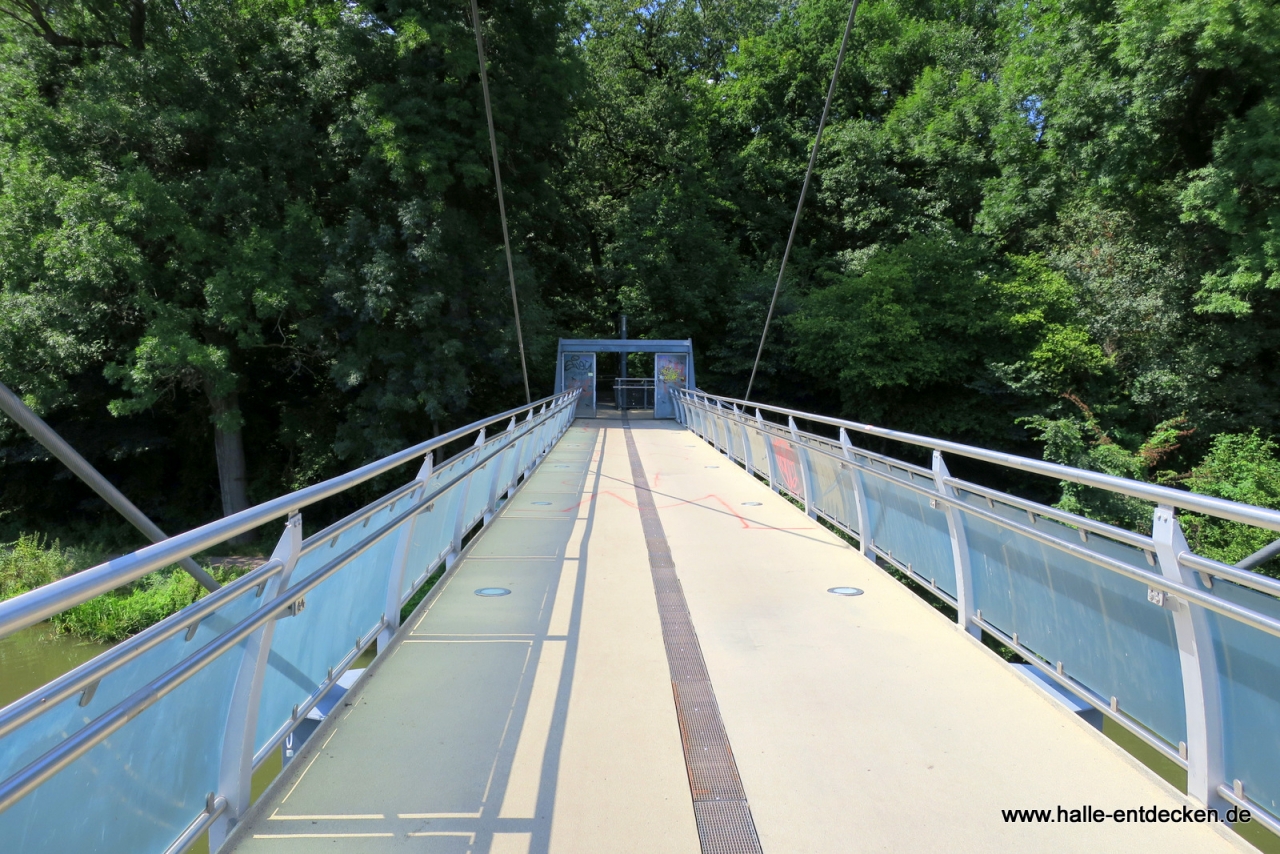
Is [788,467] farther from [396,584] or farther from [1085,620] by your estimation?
[1085,620]

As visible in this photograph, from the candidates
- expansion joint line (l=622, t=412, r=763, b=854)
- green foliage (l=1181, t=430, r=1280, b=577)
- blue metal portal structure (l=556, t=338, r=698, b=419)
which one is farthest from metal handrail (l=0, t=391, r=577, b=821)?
blue metal portal structure (l=556, t=338, r=698, b=419)

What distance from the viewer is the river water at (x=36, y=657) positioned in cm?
1199

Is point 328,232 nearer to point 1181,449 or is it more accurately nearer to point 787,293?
point 787,293

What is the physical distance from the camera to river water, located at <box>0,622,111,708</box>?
39.3 feet

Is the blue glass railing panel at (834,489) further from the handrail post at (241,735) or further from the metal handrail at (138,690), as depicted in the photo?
the handrail post at (241,735)

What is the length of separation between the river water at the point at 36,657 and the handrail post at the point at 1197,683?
13648 millimetres

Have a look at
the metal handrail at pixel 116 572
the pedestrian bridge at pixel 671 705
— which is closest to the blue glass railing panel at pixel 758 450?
the pedestrian bridge at pixel 671 705

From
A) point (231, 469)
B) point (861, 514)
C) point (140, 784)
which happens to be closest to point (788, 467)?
point (861, 514)

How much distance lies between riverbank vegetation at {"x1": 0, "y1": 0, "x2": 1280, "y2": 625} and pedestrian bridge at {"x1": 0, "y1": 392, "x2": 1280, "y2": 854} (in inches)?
522

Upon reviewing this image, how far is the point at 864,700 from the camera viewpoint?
138 inches

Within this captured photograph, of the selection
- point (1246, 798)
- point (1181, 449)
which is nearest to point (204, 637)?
point (1246, 798)

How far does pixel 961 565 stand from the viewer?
4477 mm

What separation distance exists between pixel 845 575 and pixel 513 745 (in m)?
3.36

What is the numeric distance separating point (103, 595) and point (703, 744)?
1303 centimetres
